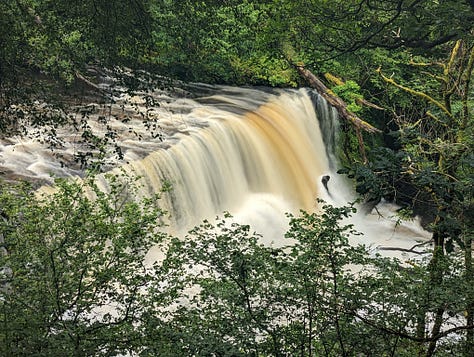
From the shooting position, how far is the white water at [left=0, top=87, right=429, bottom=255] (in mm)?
9555

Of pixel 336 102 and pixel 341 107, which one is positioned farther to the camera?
pixel 336 102

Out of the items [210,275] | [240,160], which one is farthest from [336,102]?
[210,275]

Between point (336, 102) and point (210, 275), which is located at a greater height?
point (336, 102)

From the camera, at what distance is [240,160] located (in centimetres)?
1191

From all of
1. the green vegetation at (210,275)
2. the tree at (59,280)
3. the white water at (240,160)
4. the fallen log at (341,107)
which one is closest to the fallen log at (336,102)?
the fallen log at (341,107)

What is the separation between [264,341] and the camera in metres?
4.88

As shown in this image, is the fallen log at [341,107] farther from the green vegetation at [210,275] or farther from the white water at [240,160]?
the green vegetation at [210,275]

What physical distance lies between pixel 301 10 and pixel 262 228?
6380 mm

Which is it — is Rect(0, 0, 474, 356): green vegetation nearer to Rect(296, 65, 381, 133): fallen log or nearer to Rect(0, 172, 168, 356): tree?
Rect(0, 172, 168, 356): tree

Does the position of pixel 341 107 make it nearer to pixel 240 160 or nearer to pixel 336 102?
pixel 336 102

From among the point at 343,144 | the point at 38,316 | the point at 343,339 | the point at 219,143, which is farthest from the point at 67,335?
the point at 343,144

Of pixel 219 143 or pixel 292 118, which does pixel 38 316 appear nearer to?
pixel 219 143

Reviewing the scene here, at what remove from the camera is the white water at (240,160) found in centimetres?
955

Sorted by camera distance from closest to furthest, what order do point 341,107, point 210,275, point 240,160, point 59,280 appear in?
point 59,280 < point 210,275 < point 240,160 < point 341,107
